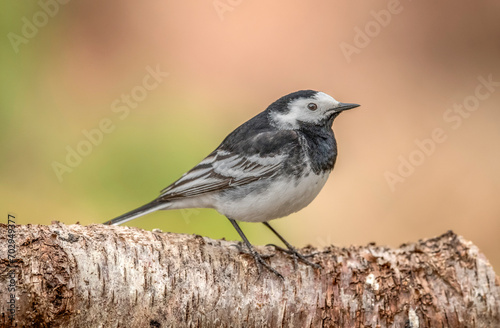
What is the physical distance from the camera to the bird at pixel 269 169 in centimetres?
363

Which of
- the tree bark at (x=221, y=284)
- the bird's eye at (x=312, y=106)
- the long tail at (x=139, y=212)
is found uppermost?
the bird's eye at (x=312, y=106)

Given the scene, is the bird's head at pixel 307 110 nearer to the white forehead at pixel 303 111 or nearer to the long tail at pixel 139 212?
the white forehead at pixel 303 111

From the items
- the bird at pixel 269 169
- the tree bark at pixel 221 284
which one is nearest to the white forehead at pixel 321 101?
the bird at pixel 269 169

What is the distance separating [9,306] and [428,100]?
17.4 ft

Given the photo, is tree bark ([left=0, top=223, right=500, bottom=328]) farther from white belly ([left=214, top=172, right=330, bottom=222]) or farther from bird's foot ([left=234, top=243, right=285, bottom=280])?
white belly ([left=214, top=172, right=330, bottom=222])

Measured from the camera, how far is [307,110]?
12.7 ft

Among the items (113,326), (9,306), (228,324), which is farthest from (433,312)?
(9,306)

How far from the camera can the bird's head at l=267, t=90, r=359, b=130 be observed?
12.6ft

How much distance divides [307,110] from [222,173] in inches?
27.0

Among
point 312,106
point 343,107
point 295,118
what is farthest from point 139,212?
point 343,107

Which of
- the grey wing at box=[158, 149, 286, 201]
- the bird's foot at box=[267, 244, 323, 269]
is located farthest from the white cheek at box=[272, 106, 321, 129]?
the bird's foot at box=[267, 244, 323, 269]

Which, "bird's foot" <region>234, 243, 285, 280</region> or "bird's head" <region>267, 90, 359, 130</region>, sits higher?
"bird's head" <region>267, 90, 359, 130</region>

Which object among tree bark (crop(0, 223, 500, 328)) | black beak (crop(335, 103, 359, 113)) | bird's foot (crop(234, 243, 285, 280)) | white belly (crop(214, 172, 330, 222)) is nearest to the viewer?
tree bark (crop(0, 223, 500, 328))

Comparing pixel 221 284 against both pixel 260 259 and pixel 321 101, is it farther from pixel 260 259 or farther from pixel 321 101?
pixel 321 101
